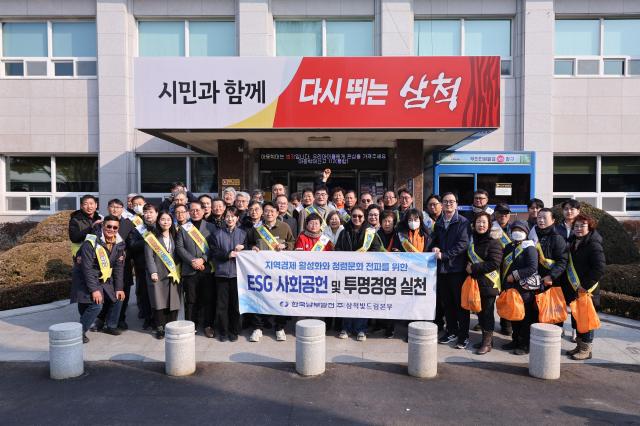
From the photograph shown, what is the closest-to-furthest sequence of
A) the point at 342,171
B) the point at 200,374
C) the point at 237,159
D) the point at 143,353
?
the point at 200,374
the point at 143,353
the point at 237,159
the point at 342,171

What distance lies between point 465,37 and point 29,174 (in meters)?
15.7

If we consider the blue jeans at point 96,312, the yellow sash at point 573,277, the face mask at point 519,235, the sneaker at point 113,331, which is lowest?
the sneaker at point 113,331

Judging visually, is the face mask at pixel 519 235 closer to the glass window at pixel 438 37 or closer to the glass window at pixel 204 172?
the glass window at pixel 438 37

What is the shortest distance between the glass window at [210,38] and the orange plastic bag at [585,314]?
13.1 meters

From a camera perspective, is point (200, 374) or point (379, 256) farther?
point (379, 256)

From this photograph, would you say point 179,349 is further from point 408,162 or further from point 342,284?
point 408,162

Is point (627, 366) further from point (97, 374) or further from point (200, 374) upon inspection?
point (97, 374)

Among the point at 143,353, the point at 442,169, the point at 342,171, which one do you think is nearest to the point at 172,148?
the point at 342,171

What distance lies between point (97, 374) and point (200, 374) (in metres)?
1.24

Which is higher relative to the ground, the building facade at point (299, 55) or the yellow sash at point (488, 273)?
the building facade at point (299, 55)

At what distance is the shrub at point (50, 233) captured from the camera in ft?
36.8

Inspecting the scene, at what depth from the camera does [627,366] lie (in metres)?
5.61

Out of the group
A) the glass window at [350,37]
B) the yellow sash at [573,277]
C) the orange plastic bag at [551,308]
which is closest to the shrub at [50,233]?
the glass window at [350,37]

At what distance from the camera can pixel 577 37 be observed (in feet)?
49.4
